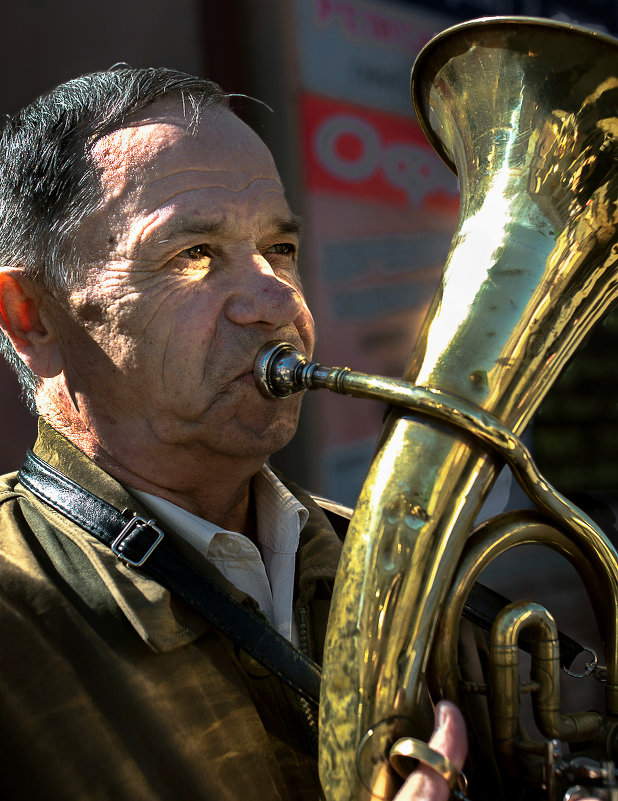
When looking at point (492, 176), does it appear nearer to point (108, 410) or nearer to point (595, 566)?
point (595, 566)

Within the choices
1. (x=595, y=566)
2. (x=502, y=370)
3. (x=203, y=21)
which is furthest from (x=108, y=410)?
(x=203, y=21)

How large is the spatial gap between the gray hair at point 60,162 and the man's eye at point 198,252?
0.64 ft

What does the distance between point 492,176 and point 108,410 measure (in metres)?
0.82

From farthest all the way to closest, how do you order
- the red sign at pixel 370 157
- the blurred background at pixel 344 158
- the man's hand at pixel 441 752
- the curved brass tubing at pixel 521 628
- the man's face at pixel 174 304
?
the red sign at pixel 370 157
the blurred background at pixel 344 158
the man's face at pixel 174 304
the curved brass tubing at pixel 521 628
the man's hand at pixel 441 752

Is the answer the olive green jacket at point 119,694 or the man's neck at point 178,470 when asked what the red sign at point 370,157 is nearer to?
the man's neck at point 178,470

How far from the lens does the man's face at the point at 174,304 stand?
5.22 ft

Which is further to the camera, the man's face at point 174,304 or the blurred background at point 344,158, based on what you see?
the blurred background at point 344,158

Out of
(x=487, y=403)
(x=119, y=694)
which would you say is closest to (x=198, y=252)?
(x=487, y=403)

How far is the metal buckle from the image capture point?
4.76 feet

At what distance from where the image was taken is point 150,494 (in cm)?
166

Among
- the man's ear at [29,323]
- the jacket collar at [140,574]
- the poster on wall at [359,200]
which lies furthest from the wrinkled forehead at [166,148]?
the poster on wall at [359,200]

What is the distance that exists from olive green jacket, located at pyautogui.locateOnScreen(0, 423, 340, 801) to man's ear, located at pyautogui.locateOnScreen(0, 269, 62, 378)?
1.18 feet

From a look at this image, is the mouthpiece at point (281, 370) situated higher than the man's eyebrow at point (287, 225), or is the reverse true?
the man's eyebrow at point (287, 225)

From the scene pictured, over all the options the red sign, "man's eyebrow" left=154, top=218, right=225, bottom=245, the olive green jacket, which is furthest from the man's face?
the red sign
